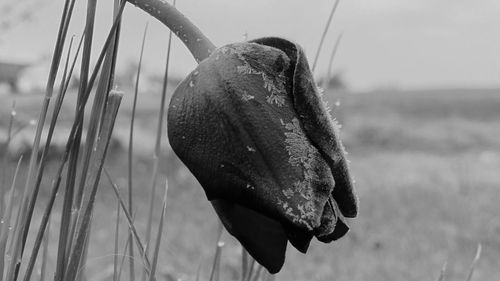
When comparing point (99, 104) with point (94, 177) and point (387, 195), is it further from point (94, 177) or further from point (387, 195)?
point (387, 195)

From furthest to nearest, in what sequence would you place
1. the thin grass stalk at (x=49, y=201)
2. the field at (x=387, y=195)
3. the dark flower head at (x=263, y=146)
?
the field at (x=387, y=195), the thin grass stalk at (x=49, y=201), the dark flower head at (x=263, y=146)

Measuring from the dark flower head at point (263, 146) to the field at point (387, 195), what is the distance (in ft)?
1.56

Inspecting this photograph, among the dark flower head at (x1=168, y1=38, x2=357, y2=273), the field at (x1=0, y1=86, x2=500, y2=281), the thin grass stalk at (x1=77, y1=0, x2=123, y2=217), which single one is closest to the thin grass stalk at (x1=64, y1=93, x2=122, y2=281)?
the thin grass stalk at (x1=77, y1=0, x2=123, y2=217)

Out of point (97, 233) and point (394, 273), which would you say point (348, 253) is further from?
point (97, 233)

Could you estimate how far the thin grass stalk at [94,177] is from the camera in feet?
1.94

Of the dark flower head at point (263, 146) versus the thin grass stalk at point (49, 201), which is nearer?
the dark flower head at point (263, 146)

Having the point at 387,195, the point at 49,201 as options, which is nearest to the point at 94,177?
the point at 49,201

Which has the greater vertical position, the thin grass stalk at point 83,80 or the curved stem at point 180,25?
the curved stem at point 180,25

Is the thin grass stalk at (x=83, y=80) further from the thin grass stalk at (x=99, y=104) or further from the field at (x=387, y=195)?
the field at (x=387, y=195)

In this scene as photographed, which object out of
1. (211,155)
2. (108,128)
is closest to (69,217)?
(108,128)

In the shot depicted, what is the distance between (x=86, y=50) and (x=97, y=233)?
3.00 metres

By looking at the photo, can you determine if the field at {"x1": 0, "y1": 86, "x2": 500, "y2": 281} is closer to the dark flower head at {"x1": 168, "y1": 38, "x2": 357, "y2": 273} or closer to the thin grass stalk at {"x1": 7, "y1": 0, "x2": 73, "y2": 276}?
the thin grass stalk at {"x1": 7, "y1": 0, "x2": 73, "y2": 276}

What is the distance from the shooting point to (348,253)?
3.36 meters

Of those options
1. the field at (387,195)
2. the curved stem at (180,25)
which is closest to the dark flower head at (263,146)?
the curved stem at (180,25)
